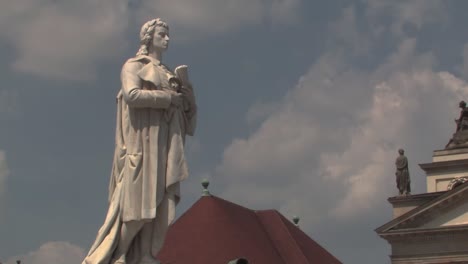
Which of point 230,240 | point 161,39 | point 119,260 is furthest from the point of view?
point 230,240

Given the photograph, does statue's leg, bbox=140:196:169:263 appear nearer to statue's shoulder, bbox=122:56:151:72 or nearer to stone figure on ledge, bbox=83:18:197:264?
stone figure on ledge, bbox=83:18:197:264

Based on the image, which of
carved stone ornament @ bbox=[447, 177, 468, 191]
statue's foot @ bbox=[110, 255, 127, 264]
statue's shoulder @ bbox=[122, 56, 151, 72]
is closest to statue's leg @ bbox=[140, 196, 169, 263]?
statue's foot @ bbox=[110, 255, 127, 264]

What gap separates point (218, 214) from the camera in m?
44.8

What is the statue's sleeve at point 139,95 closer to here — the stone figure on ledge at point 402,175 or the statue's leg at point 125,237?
the statue's leg at point 125,237

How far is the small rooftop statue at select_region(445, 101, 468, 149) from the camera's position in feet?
229

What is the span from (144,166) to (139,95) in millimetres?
661

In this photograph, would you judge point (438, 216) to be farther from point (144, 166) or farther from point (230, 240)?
point (144, 166)

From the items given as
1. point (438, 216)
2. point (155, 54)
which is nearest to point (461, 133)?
point (438, 216)

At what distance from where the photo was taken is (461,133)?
231ft

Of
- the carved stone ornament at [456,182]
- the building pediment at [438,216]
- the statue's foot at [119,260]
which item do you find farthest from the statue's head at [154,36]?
the carved stone ornament at [456,182]

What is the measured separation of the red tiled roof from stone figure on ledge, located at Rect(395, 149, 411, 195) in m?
22.8

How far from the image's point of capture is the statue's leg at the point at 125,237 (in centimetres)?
881

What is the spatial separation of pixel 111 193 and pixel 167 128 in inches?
31.9

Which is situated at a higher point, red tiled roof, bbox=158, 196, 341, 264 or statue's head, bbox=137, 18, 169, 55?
red tiled roof, bbox=158, 196, 341, 264
